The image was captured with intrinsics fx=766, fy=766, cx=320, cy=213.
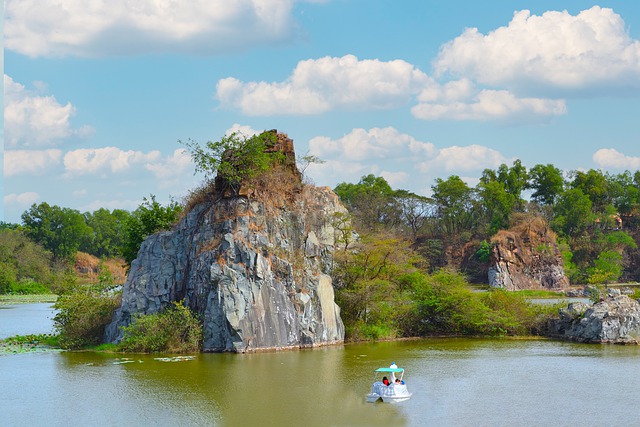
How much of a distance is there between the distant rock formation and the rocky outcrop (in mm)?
50693

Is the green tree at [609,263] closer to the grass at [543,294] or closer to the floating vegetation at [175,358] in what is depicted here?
the grass at [543,294]

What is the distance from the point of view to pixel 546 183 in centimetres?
10956

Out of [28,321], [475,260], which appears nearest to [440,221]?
[475,260]

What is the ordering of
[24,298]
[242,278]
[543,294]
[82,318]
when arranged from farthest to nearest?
[24,298], [543,294], [82,318], [242,278]

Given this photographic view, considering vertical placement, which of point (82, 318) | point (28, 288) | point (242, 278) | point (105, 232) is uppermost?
point (105, 232)

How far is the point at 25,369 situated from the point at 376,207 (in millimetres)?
68779

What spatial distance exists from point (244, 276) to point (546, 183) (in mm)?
83223

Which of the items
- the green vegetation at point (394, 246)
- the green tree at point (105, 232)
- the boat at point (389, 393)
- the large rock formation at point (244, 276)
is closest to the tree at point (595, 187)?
the green vegetation at point (394, 246)

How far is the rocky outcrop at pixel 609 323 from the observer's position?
37.7 m

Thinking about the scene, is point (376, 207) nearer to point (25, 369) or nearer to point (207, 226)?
point (207, 226)

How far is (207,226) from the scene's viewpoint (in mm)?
36656

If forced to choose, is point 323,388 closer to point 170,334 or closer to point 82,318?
point 170,334

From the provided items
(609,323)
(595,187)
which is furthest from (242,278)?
(595,187)

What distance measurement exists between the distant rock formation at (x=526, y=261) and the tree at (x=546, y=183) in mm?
17822
